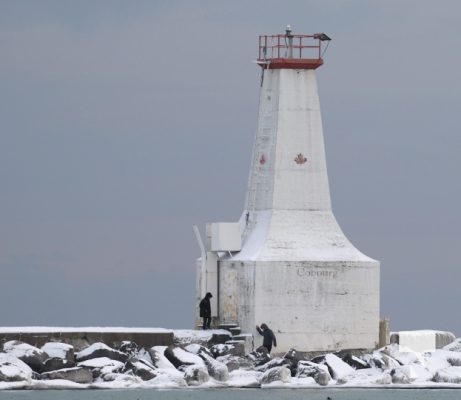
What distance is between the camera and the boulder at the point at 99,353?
43812mm

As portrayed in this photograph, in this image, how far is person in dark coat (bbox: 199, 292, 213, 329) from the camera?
47.4 metres

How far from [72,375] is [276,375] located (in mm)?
4251

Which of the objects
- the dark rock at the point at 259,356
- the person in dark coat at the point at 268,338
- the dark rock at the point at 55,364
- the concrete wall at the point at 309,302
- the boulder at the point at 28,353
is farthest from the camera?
the concrete wall at the point at 309,302

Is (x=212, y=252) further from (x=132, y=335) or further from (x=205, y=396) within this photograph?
(x=205, y=396)

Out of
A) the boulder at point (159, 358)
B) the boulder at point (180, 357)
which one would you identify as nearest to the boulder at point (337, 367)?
the boulder at point (180, 357)

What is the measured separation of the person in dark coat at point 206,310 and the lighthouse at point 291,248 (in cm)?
40

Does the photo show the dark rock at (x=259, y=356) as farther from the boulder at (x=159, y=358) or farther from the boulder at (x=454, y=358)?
the boulder at (x=454, y=358)

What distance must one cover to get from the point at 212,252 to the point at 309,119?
3.84m

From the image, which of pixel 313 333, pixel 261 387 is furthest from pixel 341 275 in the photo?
pixel 261 387

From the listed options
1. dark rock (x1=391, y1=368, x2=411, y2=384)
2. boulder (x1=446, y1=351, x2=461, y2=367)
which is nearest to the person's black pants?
dark rock (x1=391, y1=368, x2=411, y2=384)

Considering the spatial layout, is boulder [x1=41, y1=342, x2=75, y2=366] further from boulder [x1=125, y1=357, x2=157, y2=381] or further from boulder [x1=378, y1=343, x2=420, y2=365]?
boulder [x1=378, y1=343, x2=420, y2=365]

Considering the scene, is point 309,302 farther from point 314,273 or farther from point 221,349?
point 221,349

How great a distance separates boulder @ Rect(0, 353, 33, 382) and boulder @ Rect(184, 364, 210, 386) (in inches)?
128

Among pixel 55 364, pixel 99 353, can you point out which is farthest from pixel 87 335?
pixel 55 364
